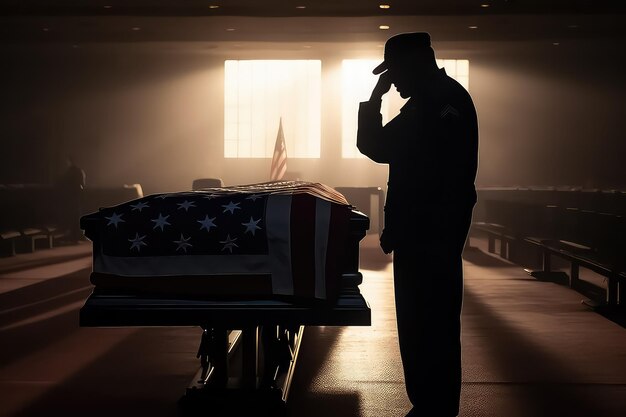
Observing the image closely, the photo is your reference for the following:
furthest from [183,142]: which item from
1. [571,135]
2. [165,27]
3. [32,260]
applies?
[571,135]

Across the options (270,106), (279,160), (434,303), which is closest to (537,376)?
(434,303)

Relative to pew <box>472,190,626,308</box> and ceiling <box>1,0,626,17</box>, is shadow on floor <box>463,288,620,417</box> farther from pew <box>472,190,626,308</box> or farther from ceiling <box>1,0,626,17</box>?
ceiling <box>1,0,626,17</box>

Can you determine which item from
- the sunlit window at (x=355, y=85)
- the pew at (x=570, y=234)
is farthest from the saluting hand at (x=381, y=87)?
the sunlit window at (x=355, y=85)

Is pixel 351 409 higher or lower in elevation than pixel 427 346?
lower

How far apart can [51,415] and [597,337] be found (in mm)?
3121

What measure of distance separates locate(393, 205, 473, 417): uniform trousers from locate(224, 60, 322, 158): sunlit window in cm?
1201

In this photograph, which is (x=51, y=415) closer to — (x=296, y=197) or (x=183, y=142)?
(x=296, y=197)

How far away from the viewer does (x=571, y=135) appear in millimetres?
14109

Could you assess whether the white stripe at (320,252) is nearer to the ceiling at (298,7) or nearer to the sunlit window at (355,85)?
the ceiling at (298,7)

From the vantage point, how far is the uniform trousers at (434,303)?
2182 mm

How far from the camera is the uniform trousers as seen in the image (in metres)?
2.18

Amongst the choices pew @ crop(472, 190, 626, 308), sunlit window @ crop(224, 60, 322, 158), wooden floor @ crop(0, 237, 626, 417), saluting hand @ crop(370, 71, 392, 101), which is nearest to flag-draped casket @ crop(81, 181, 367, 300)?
saluting hand @ crop(370, 71, 392, 101)

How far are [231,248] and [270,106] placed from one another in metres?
11.9

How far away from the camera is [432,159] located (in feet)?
7.08
